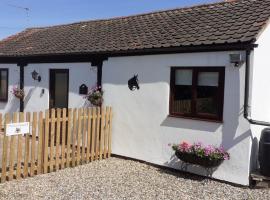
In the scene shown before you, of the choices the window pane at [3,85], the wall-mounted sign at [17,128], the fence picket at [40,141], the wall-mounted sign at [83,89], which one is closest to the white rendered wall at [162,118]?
the wall-mounted sign at [83,89]

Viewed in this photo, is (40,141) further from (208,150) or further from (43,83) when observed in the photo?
(43,83)

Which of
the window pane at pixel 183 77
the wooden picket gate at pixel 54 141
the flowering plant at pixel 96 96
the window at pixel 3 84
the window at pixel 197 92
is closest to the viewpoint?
the wooden picket gate at pixel 54 141

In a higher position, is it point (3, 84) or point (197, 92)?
point (3, 84)

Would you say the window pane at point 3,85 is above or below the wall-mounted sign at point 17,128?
above

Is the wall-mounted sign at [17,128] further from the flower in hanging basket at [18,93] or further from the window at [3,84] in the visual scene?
the window at [3,84]

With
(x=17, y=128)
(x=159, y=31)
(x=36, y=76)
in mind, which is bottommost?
(x=17, y=128)

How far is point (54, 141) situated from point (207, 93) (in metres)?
3.99

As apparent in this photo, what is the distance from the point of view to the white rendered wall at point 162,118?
766 centimetres

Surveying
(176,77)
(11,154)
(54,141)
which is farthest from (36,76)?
(176,77)

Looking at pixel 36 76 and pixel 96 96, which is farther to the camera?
pixel 36 76

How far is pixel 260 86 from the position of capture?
26.6ft

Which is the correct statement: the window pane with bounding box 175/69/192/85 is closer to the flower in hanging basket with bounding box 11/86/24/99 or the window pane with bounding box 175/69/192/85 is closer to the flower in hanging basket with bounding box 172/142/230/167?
the flower in hanging basket with bounding box 172/142/230/167

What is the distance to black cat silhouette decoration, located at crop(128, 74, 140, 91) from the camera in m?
9.72

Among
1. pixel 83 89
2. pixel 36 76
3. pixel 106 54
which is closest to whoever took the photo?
pixel 106 54
